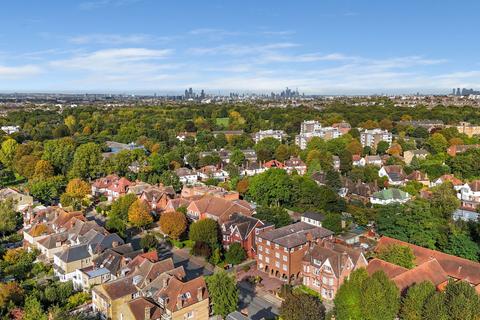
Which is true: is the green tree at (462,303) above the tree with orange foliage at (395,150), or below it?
above

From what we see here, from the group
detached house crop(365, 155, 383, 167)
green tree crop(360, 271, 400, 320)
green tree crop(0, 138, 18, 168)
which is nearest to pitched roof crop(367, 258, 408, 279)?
green tree crop(360, 271, 400, 320)

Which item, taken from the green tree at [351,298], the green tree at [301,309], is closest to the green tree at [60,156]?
the green tree at [301,309]

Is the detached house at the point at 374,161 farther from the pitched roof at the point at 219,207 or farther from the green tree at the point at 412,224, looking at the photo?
the pitched roof at the point at 219,207

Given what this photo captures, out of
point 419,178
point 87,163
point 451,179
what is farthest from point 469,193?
point 87,163

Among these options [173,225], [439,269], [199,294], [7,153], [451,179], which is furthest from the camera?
[7,153]

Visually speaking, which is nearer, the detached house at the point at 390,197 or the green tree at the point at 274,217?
the green tree at the point at 274,217

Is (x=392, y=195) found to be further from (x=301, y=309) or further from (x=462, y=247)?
(x=301, y=309)

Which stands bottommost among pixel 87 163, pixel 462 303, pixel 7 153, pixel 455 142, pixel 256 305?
pixel 256 305
